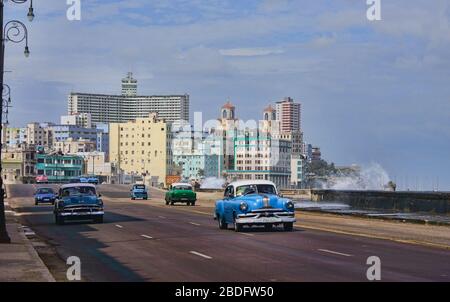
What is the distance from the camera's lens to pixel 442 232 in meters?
33.0

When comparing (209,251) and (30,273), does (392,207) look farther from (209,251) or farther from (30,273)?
(30,273)

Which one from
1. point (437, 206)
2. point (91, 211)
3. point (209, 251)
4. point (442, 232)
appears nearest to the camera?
point (209, 251)

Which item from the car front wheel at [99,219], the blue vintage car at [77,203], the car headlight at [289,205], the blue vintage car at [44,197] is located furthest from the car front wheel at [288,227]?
the blue vintage car at [44,197]

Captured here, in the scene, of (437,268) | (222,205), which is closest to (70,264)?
(437,268)

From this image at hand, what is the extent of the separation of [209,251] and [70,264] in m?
4.30

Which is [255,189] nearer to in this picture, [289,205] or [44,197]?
[289,205]

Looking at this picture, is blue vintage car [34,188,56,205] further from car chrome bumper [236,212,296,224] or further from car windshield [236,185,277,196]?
car chrome bumper [236,212,296,224]

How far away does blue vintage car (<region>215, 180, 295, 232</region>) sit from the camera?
30.8 m

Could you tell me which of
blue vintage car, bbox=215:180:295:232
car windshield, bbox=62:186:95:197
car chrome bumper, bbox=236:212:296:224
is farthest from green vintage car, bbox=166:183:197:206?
car chrome bumper, bbox=236:212:296:224

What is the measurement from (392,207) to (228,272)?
3677cm

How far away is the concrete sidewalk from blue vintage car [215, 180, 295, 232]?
26.4 ft
